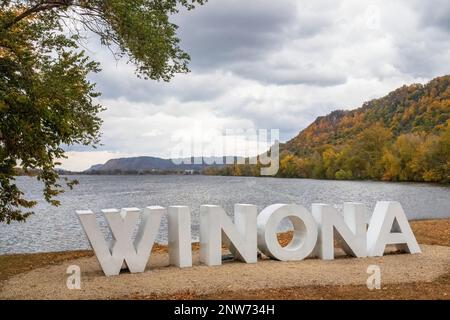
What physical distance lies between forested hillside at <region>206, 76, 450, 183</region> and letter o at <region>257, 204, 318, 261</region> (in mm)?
77272

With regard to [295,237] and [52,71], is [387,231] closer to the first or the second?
[295,237]

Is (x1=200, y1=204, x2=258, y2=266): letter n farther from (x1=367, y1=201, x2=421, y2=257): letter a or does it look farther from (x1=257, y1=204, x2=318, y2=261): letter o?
(x1=367, y1=201, x2=421, y2=257): letter a

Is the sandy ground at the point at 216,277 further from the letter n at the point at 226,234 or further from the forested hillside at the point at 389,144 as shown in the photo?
the forested hillside at the point at 389,144

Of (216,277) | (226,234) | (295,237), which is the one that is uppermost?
(226,234)

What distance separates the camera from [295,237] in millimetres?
15000

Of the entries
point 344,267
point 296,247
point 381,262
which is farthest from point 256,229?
point 381,262

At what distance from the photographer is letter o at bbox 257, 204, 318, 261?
14.3 metres

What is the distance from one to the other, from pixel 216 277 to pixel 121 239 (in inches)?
109

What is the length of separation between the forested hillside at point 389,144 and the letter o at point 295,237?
254ft

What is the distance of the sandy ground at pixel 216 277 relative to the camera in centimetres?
1099

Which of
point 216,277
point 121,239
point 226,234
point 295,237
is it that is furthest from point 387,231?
point 121,239

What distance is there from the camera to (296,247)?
48.2 ft
